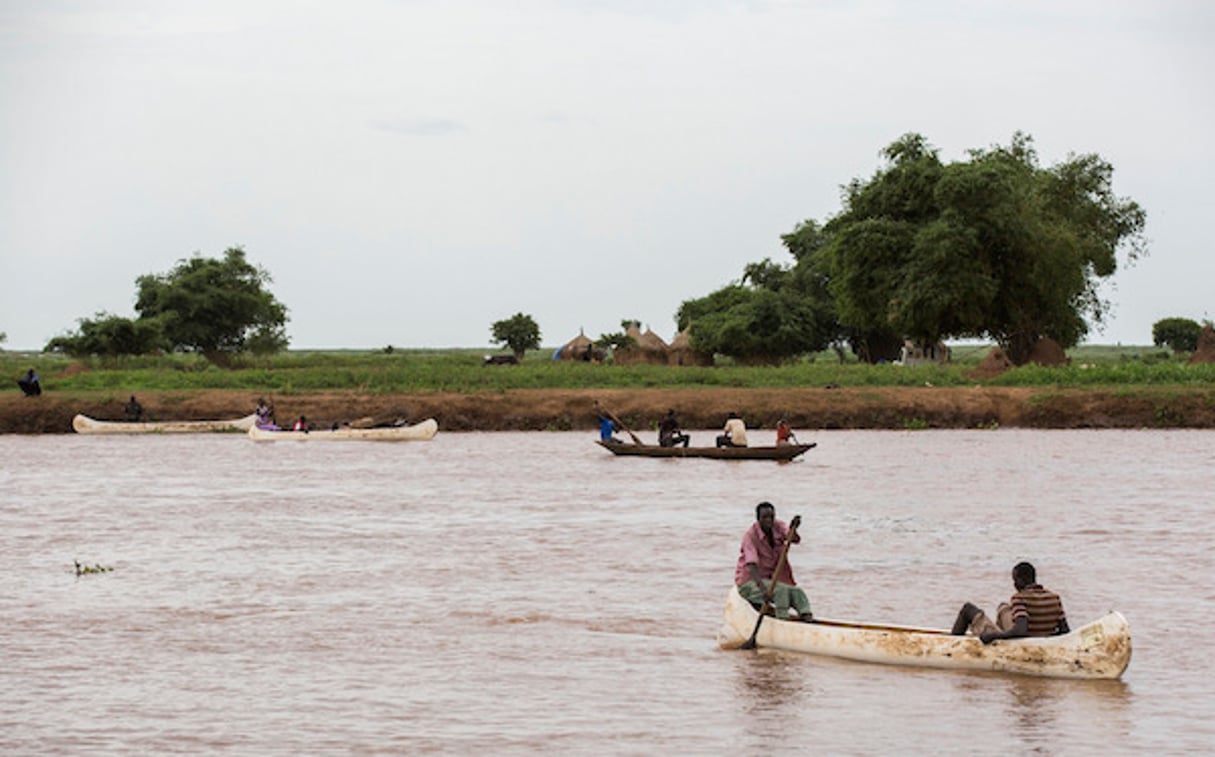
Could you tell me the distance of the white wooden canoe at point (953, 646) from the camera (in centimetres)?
1348

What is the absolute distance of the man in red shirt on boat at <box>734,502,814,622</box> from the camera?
15.1 meters

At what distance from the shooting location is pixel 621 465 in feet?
126

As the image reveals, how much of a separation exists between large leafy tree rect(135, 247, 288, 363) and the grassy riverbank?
1819cm

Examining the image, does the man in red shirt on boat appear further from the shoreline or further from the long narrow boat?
the shoreline

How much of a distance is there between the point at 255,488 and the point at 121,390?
2282cm

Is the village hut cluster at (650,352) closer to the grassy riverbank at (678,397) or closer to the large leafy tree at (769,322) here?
the large leafy tree at (769,322)

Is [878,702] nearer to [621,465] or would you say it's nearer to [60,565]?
[60,565]

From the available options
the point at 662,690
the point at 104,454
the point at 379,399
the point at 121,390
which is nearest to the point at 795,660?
the point at 662,690

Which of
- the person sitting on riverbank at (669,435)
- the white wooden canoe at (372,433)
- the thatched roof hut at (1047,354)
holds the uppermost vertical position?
the thatched roof hut at (1047,354)

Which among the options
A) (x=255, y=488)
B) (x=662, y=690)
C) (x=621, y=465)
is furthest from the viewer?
(x=621, y=465)

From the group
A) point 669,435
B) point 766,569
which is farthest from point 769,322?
point 766,569

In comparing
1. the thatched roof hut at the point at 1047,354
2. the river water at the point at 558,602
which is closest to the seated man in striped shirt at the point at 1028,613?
the river water at the point at 558,602

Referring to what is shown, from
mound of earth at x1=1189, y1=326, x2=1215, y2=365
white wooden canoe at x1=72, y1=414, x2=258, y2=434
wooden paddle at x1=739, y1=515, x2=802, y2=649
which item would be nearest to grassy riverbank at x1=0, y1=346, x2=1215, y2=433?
white wooden canoe at x1=72, y1=414, x2=258, y2=434

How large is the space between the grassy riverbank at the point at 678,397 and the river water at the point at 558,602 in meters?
10.8
